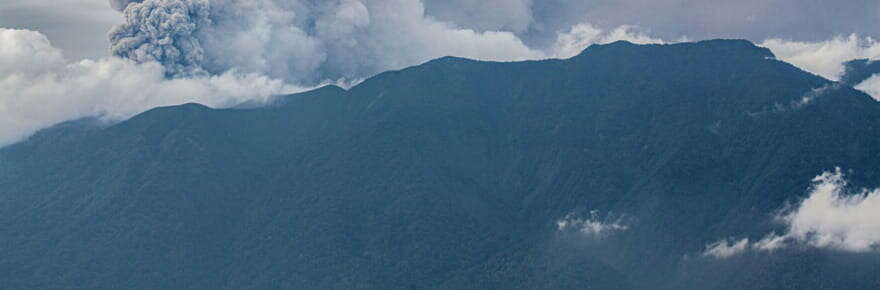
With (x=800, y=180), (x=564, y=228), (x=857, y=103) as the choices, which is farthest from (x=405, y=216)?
(x=857, y=103)

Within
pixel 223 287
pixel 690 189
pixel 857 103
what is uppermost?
pixel 857 103

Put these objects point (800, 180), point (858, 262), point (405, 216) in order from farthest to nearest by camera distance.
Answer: point (405, 216) → point (800, 180) → point (858, 262)

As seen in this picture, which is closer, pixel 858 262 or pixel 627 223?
pixel 858 262

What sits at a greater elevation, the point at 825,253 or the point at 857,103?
the point at 857,103

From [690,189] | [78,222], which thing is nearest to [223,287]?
[78,222]

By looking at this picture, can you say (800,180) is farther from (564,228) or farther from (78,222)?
(78,222)

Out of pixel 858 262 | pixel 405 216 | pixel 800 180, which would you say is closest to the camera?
pixel 858 262

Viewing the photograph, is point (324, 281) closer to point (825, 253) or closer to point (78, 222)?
point (78, 222)

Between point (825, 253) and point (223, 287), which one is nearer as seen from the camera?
point (825, 253)

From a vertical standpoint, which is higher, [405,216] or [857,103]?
[857,103]
